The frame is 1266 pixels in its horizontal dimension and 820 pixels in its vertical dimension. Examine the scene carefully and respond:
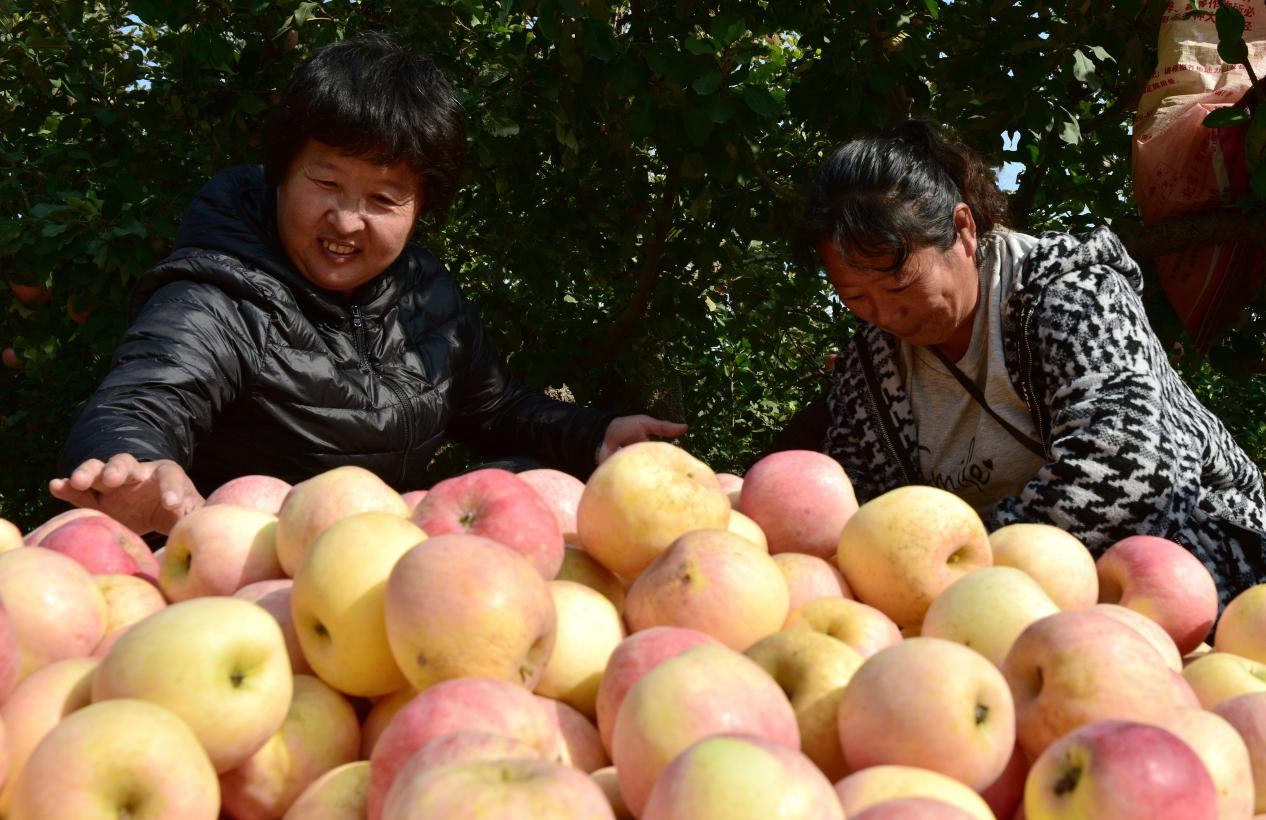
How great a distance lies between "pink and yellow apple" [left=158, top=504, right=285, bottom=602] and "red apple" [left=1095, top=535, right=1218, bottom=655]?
1.21 m

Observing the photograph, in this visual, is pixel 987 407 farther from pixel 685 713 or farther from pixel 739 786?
pixel 739 786

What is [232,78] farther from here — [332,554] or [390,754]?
[390,754]

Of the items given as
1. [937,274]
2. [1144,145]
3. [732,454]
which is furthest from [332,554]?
[732,454]

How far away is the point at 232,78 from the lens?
4445 millimetres

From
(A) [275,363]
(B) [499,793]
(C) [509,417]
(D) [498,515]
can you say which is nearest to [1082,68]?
(C) [509,417]

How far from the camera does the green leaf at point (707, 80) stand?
3.17 meters

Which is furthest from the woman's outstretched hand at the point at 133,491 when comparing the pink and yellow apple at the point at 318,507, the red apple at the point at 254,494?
the pink and yellow apple at the point at 318,507

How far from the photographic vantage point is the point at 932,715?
3.26 ft

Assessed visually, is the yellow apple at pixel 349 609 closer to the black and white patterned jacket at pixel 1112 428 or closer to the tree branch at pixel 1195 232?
the black and white patterned jacket at pixel 1112 428

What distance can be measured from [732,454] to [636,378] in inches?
80.0

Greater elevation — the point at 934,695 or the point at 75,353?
the point at 934,695

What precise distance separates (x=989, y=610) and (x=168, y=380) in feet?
5.86

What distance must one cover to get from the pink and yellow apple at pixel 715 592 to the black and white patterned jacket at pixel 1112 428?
1.21m

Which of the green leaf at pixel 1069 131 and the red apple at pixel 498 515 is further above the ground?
the green leaf at pixel 1069 131
